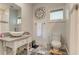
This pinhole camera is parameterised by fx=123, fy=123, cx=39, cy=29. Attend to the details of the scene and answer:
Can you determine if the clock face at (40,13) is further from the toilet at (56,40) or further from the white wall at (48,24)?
the toilet at (56,40)

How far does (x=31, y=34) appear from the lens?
131 cm

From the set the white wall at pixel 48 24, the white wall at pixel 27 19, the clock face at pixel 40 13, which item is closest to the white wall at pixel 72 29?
the white wall at pixel 48 24

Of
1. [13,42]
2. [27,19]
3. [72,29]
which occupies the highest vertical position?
[27,19]

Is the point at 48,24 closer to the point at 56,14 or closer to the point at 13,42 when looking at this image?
the point at 56,14

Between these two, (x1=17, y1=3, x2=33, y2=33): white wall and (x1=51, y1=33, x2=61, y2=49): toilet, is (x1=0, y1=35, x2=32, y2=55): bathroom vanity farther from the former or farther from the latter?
(x1=51, y1=33, x2=61, y2=49): toilet

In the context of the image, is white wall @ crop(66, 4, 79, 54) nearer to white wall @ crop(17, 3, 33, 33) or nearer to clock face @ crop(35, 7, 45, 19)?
clock face @ crop(35, 7, 45, 19)

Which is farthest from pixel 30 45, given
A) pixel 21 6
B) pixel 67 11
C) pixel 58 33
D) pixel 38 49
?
pixel 67 11

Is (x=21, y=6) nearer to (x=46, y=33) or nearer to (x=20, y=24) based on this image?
(x=20, y=24)

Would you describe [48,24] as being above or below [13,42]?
above

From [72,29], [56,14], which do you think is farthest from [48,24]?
[72,29]

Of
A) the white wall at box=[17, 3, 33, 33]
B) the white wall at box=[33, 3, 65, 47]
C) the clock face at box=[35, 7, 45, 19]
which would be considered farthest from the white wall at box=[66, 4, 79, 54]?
the white wall at box=[17, 3, 33, 33]

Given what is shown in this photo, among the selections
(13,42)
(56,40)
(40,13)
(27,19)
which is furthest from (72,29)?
(13,42)

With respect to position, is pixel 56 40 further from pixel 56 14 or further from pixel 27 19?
pixel 27 19

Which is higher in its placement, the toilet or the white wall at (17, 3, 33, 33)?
the white wall at (17, 3, 33, 33)
